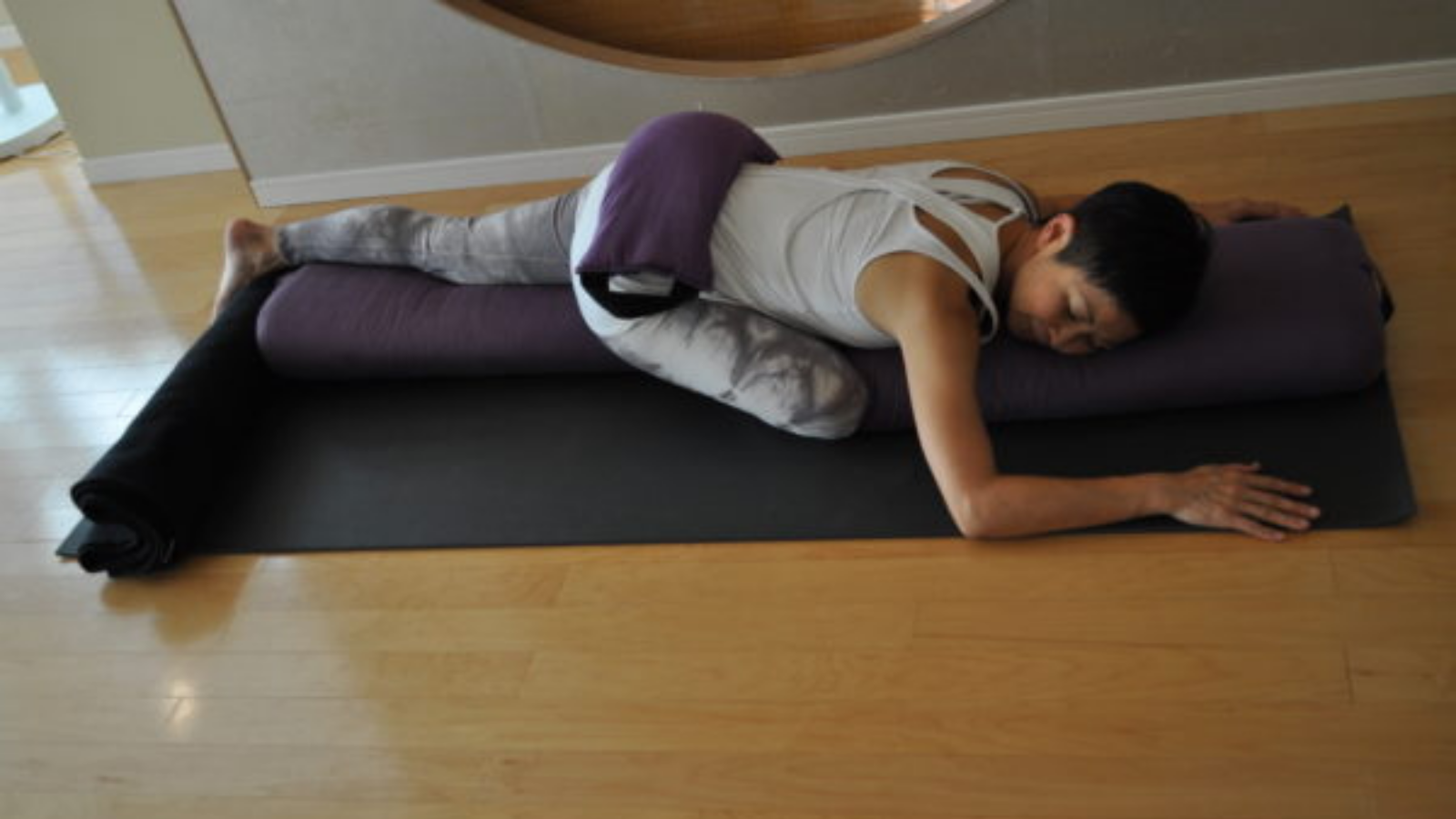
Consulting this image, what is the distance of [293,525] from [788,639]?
1015 millimetres

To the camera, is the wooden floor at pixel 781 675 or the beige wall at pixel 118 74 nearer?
the wooden floor at pixel 781 675

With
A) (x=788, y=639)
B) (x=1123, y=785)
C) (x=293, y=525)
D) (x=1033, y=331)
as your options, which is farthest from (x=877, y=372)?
(x=293, y=525)

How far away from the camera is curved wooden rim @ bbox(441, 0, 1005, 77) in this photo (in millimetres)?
3062

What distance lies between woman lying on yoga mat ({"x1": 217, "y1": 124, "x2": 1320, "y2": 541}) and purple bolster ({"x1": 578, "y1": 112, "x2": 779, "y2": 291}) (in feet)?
0.13

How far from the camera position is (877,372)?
2.25 meters

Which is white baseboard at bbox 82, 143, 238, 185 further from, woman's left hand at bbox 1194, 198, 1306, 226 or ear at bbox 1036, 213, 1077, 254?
woman's left hand at bbox 1194, 198, 1306, 226

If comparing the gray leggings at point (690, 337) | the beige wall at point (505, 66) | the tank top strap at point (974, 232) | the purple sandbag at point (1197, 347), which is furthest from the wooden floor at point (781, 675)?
the beige wall at point (505, 66)

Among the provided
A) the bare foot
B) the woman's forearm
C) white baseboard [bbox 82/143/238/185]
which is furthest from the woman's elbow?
white baseboard [bbox 82/143/238/185]

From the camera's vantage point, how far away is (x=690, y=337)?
2264mm

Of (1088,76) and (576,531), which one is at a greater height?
(1088,76)

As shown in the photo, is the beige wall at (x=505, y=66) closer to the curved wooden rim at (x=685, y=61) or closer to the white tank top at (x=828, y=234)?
the curved wooden rim at (x=685, y=61)

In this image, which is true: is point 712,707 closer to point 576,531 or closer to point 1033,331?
point 576,531

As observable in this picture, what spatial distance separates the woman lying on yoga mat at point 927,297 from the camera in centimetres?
191

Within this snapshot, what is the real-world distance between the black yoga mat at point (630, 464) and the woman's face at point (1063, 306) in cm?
19
